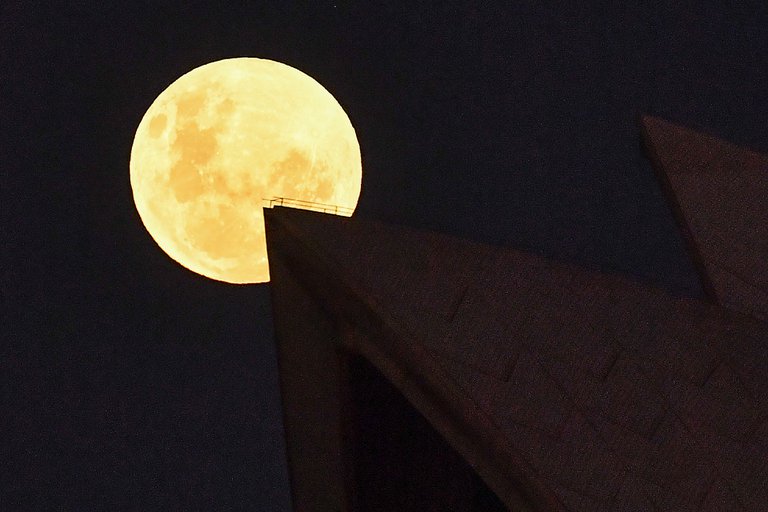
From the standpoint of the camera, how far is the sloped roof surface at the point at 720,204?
12.9 meters

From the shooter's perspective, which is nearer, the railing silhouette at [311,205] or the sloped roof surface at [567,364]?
the sloped roof surface at [567,364]

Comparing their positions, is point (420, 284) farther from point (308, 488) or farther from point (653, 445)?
point (308, 488)

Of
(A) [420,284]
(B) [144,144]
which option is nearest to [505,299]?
(A) [420,284]

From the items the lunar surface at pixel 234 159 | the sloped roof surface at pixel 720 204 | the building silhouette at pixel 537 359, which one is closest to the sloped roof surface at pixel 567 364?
the building silhouette at pixel 537 359

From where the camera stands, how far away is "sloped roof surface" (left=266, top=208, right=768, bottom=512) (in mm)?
10219

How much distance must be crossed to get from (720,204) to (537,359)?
410 centimetres

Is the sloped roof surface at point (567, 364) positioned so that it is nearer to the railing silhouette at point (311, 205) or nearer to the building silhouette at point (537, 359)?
the building silhouette at point (537, 359)

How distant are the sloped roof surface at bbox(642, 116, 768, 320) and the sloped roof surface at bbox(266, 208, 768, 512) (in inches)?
69.1

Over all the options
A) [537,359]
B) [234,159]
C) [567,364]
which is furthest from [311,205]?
[567,364]

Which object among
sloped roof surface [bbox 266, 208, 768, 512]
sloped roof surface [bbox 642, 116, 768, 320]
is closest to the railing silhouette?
sloped roof surface [bbox 266, 208, 768, 512]

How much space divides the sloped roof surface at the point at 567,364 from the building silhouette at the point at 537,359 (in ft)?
0.04

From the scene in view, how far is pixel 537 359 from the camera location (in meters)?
Result: 10.7

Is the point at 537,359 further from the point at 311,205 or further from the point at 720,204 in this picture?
the point at 720,204

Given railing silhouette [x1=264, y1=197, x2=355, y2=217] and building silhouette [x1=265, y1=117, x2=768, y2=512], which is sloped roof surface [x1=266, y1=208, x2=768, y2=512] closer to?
building silhouette [x1=265, y1=117, x2=768, y2=512]
